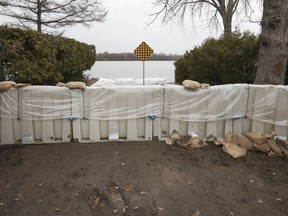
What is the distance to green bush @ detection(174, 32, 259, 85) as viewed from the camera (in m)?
6.59

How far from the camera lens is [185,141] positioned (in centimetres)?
429

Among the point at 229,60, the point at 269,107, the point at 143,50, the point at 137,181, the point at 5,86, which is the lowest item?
the point at 137,181

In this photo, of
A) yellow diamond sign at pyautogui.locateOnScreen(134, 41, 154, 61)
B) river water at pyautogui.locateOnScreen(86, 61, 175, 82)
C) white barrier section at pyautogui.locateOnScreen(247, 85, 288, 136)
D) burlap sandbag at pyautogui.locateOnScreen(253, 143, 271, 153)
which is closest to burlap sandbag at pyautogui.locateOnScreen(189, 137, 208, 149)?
burlap sandbag at pyautogui.locateOnScreen(253, 143, 271, 153)

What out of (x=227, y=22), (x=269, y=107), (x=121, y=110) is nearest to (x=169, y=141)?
(x=121, y=110)

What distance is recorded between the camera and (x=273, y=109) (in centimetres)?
434

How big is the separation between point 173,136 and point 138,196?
1.74m

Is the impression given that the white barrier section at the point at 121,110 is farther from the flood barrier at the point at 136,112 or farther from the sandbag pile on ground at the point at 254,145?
the sandbag pile on ground at the point at 254,145

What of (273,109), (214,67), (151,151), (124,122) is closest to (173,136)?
(151,151)

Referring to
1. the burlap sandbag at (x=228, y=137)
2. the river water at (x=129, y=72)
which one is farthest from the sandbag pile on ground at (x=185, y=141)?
the river water at (x=129, y=72)

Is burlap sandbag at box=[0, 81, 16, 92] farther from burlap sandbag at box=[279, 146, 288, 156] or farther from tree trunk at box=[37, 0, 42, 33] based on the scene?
tree trunk at box=[37, 0, 42, 33]

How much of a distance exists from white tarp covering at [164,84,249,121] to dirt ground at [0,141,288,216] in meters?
0.58

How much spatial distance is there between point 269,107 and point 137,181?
110 inches

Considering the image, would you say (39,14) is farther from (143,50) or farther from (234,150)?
(234,150)

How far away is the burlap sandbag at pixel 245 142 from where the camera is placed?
4.15 meters
